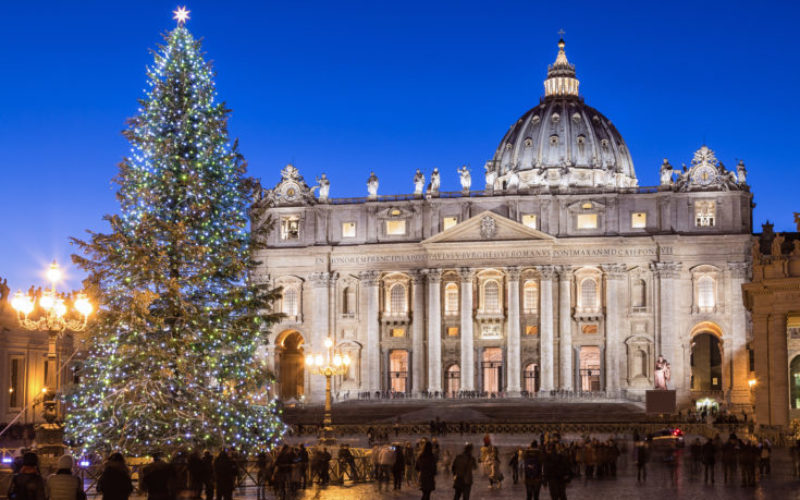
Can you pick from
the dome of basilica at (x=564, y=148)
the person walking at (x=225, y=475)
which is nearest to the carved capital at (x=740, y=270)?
the dome of basilica at (x=564, y=148)

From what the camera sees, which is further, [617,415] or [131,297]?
[617,415]

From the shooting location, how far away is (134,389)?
1037 inches

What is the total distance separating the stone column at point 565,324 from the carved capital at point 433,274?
8.23 m

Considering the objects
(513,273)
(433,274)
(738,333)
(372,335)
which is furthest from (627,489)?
(372,335)

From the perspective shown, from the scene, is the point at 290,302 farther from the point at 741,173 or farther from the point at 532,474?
the point at 532,474

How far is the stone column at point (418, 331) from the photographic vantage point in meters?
81.1

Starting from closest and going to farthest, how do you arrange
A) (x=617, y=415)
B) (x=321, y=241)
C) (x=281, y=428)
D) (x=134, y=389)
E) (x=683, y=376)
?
(x=134, y=389) < (x=281, y=428) < (x=617, y=415) < (x=683, y=376) < (x=321, y=241)

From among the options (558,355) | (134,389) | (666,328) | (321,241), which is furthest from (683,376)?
(134,389)

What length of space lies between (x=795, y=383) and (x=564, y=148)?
46332 millimetres

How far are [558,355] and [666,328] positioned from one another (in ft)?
24.5

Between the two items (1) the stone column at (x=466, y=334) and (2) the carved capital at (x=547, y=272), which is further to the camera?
(1) the stone column at (x=466, y=334)

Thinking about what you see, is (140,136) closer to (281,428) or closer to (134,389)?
(134,389)

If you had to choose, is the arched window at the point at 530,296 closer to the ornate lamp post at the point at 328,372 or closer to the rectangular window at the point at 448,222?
the rectangular window at the point at 448,222

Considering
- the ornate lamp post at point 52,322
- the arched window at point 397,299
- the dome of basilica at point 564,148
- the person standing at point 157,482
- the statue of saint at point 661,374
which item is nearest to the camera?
the person standing at point 157,482
